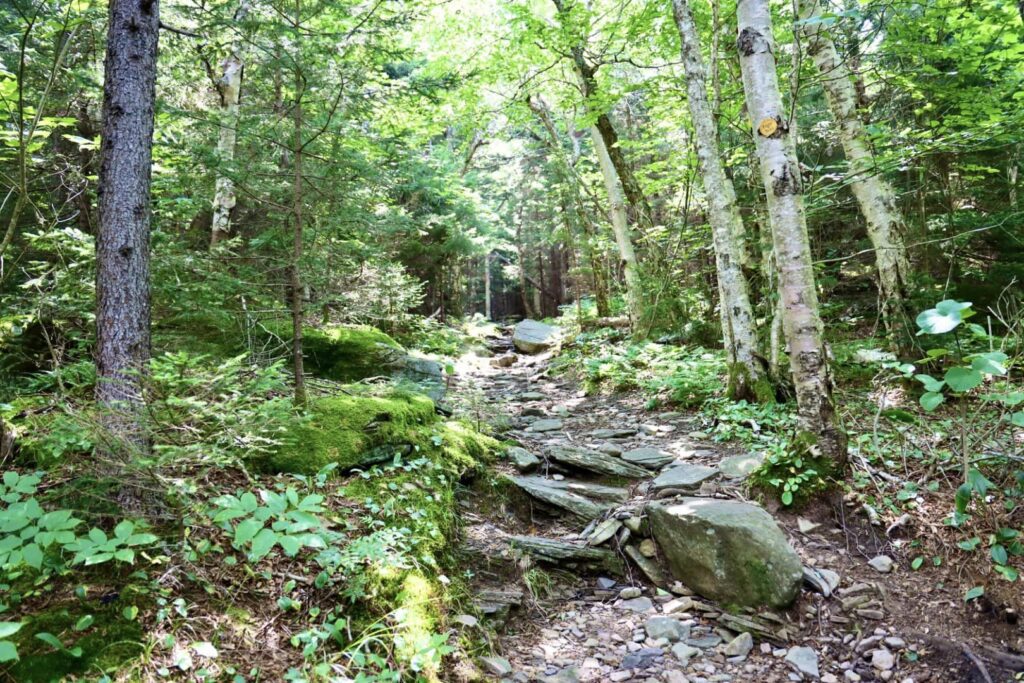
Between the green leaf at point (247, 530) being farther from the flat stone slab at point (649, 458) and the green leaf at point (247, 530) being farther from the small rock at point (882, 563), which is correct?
the flat stone slab at point (649, 458)

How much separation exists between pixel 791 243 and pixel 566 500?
121 inches

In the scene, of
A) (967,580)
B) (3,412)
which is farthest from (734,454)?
(3,412)

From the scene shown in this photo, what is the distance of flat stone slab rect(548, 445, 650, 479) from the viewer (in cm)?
548

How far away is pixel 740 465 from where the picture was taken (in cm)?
508

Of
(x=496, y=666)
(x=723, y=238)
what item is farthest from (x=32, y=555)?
(x=723, y=238)

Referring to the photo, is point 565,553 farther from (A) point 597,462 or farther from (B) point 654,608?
(A) point 597,462

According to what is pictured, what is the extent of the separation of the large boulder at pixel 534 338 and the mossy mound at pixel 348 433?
1152 cm

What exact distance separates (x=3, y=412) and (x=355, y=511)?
2715 mm

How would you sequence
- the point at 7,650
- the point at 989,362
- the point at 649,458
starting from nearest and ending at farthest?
the point at 7,650, the point at 989,362, the point at 649,458

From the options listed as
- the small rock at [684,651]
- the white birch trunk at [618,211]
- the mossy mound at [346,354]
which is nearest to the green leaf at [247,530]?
the small rock at [684,651]

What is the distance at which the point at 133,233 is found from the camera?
3420 mm

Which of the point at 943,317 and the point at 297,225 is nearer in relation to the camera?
the point at 943,317

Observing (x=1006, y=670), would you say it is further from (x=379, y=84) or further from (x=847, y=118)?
(x=847, y=118)

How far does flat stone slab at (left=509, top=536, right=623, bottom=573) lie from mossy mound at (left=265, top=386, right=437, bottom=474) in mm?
1386
